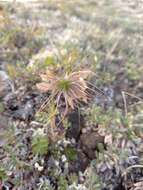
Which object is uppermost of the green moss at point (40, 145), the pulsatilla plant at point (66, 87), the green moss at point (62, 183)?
the pulsatilla plant at point (66, 87)

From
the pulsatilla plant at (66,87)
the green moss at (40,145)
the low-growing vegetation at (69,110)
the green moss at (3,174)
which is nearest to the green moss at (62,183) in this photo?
the low-growing vegetation at (69,110)

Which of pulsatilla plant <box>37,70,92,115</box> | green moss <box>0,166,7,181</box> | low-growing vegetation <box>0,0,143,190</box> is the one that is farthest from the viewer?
pulsatilla plant <box>37,70,92,115</box>

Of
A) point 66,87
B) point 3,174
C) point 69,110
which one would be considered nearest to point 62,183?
point 3,174

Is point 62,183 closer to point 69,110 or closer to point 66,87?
point 69,110

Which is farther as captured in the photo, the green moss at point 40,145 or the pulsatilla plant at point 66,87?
the pulsatilla plant at point 66,87

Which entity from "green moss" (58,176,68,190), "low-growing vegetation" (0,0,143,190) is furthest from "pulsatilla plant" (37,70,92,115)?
"green moss" (58,176,68,190)

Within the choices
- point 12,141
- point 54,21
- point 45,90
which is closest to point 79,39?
point 54,21

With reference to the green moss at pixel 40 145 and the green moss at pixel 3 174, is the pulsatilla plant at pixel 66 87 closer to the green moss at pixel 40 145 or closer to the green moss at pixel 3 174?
the green moss at pixel 40 145

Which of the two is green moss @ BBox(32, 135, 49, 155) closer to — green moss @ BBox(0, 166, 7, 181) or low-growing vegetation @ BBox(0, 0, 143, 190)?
low-growing vegetation @ BBox(0, 0, 143, 190)

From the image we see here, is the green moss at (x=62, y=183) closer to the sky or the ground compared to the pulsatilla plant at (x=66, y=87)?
closer to the ground
